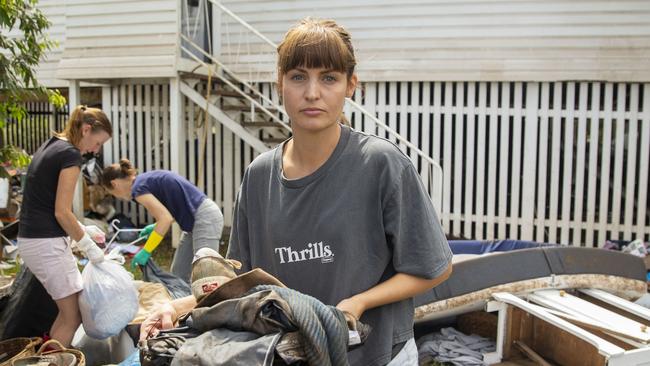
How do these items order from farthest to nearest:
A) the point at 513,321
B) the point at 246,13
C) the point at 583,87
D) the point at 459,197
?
1. the point at 246,13
2. the point at 459,197
3. the point at 583,87
4. the point at 513,321

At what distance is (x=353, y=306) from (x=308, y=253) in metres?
0.20

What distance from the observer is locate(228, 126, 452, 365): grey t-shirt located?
1.52 m

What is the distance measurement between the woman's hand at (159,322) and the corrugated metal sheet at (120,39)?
781 cm

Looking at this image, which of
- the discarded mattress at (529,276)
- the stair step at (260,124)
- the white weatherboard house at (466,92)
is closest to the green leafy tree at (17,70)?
the white weatherboard house at (466,92)

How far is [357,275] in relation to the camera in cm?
153

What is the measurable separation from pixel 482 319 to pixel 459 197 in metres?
4.14

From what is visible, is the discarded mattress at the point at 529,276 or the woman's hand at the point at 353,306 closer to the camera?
the woman's hand at the point at 353,306

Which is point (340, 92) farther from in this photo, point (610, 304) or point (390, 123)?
point (390, 123)

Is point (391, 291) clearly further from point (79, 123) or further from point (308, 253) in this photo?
point (79, 123)

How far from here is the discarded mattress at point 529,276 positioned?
4586 mm

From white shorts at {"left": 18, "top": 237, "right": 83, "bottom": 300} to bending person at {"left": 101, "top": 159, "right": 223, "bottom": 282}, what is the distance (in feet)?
2.79

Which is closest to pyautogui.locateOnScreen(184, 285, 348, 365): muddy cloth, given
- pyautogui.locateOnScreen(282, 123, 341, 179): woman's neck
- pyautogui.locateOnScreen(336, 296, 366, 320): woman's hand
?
pyautogui.locateOnScreen(336, 296, 366, 320): woman's hand

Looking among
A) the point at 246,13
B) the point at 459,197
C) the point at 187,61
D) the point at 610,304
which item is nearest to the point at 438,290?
the point at 610,304

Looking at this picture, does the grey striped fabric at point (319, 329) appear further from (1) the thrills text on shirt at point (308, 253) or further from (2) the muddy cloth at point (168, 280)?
(2) the muddy cloth at point (168, 280)
